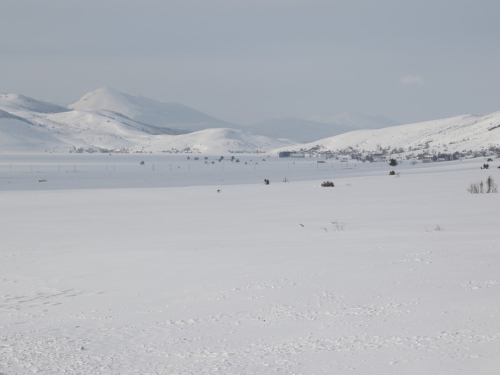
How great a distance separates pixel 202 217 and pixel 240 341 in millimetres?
13563

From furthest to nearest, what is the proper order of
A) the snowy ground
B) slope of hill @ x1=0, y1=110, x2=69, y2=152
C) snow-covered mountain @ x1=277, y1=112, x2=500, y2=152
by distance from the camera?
slope of hill @ x1=0, y1=110, x2=69, y2=152, snow-covered mountain @ x1=277, y1=112, x2=500, y2=152, the snowy ground

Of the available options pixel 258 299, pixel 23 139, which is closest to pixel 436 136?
pixel 23 139

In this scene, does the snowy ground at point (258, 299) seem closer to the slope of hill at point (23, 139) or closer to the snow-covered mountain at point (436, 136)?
the snow-covered mountain at point (436, 136)

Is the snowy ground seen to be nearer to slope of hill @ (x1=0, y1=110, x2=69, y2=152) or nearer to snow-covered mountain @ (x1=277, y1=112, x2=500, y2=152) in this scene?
snow-covered mountain @ (x1=277, y1=112, x2=500, y2=152)

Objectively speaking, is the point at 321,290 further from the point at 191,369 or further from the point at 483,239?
the point at 483,239

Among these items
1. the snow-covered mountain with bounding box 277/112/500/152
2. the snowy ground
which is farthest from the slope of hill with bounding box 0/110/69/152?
the snowy ground

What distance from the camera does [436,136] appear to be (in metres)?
148

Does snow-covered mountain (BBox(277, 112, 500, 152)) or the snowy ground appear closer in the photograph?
the snowy ground

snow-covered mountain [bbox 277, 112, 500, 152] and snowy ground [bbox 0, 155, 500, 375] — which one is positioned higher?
snow-covered mountain [bbox 277, 112, 500, 152]

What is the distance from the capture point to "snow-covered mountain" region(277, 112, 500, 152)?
11287 cm

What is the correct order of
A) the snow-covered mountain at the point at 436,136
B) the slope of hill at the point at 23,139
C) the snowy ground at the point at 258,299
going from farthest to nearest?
1. the slope of hill at the point at 23,139
2. the snow-covered mountain at the point at 436,136
3. the snowy ground at the point at 258,299

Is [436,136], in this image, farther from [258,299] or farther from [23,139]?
[258,299]

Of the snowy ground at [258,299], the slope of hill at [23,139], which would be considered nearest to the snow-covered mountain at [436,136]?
the slope of hill at [23,139]

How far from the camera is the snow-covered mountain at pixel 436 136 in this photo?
370 feet
